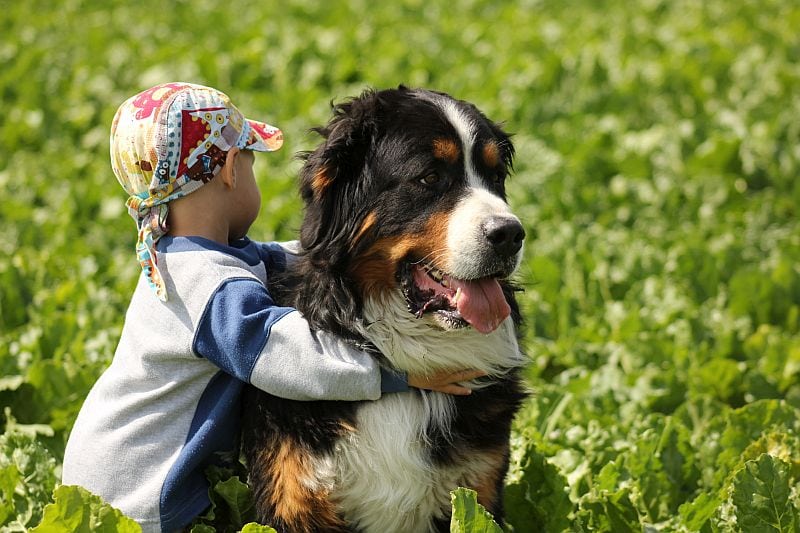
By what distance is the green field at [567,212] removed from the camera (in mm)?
4168

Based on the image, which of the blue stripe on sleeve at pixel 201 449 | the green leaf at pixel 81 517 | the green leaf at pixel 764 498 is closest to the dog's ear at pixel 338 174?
the blue stripe on sleeve at pixel 201 449

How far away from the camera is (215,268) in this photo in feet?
10.7

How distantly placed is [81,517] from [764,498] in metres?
2.20

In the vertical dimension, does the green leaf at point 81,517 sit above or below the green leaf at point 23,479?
above

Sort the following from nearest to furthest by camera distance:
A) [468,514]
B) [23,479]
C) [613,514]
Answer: [468,514], [613,514], [23,479]

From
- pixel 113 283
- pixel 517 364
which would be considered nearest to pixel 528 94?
pixel 113 283

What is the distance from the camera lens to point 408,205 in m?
3.25

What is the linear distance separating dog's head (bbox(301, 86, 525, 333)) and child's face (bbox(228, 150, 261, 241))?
0.32m

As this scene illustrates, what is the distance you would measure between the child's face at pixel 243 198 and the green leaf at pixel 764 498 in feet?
6.24

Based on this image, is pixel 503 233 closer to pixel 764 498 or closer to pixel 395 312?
pixel 395 312

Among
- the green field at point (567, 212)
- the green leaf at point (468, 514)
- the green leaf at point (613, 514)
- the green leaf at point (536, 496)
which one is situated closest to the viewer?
the green leaf at point (468, 514)

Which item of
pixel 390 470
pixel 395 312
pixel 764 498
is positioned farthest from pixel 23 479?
pixel 764 498

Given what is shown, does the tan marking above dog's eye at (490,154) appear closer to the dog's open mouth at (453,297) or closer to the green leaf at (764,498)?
the dog's open mouth at (453,297)

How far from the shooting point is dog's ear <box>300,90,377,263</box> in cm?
328
